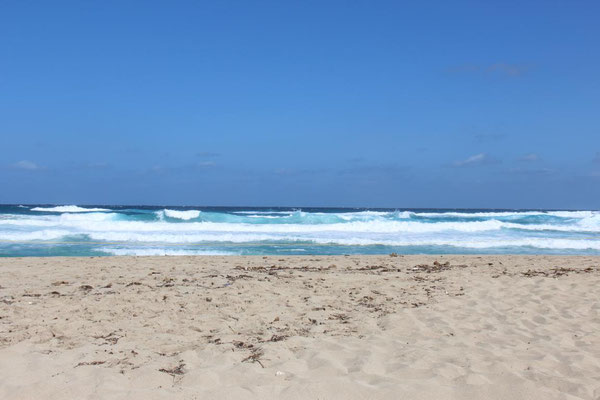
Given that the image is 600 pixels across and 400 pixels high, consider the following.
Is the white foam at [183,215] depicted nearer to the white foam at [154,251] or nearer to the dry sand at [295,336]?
the white foam at [154,251]

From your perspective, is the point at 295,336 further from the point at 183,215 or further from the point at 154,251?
the point at 183,215

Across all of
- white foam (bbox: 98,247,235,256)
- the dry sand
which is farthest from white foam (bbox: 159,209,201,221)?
the dry sand

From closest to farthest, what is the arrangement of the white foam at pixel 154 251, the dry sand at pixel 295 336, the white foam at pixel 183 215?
the dry sand at pixel 295 336 → the white foam at pixel 154 251 → the white foam at pixel 183 215

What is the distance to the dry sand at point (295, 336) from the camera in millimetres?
3268

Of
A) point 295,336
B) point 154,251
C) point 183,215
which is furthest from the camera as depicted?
point 183,215

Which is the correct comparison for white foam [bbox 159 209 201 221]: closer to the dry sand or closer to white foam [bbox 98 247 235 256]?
white foam [bbox 98 247 235 256]

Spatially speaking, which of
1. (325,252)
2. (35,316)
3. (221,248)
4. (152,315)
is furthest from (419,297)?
(221,248)

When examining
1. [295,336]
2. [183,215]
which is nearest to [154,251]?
[295,336]

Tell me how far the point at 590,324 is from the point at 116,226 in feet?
72.4

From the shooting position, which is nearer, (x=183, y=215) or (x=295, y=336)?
(x=295, y=336)

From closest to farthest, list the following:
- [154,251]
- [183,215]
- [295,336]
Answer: [295,336] → [154,251] → [183,215]

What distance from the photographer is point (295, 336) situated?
4.45 meters

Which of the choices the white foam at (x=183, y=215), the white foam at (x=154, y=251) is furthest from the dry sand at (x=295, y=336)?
the white foam at (x=183, y=215)

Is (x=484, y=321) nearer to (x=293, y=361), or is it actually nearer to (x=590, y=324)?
(x=590, y=324)
